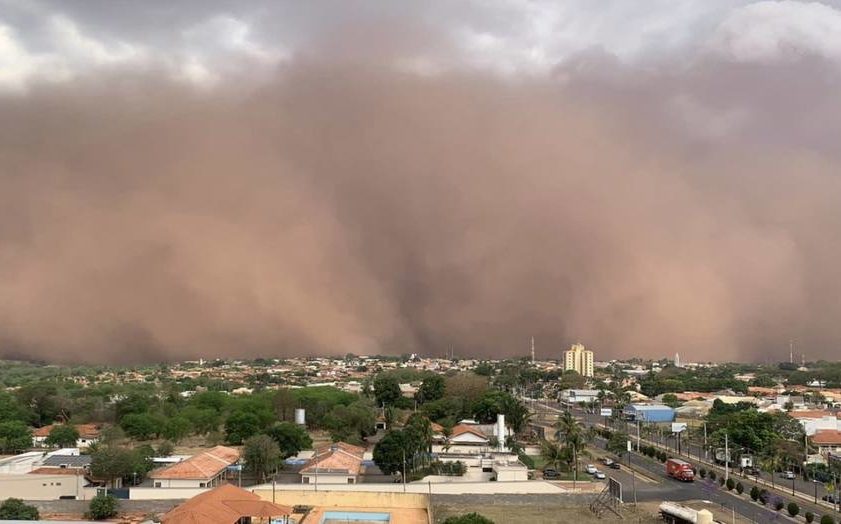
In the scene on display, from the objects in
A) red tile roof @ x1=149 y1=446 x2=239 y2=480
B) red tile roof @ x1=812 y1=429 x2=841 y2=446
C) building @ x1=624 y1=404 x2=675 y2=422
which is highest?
red tile roof @ x1=149 y1=446 x2=239 y2=480

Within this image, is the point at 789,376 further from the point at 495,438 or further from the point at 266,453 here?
the point at 266,453

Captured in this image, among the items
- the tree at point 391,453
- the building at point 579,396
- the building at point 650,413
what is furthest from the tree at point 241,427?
the building at point 579,396

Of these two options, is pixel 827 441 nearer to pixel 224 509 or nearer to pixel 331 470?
pixel 331 470

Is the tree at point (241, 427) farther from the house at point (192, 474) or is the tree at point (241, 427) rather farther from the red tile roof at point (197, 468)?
the house at point (192, 474)

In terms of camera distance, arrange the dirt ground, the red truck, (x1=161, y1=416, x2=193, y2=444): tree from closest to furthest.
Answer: the dirt ground
the red truck
(x1=161, y1=416, x2=193, y2=444): tree

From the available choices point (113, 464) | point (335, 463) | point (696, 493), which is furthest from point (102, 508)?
point (696, 493)

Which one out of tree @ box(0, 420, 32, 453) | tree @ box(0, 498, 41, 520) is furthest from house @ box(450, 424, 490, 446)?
tree @ box(0, 420, 32, 453)

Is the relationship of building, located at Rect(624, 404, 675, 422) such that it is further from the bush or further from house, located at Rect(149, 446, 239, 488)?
the bush

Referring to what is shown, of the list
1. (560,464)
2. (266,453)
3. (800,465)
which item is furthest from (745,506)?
(266,453)
